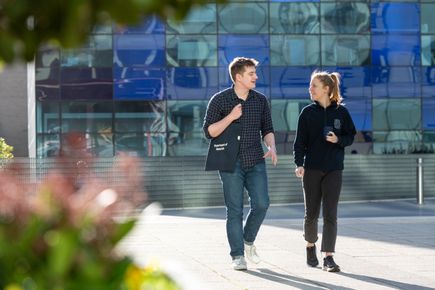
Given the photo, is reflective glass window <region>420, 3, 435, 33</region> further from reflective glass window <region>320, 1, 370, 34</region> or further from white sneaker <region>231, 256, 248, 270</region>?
white sneaker <region>231, 256, 248, 270</region>

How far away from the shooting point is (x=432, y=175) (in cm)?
2320

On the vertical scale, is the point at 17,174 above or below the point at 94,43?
below

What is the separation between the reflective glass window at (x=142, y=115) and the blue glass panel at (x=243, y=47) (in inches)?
100

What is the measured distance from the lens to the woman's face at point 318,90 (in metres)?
8.82

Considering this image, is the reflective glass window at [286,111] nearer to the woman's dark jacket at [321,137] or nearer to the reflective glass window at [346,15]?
the reflective glass window at [346,15]

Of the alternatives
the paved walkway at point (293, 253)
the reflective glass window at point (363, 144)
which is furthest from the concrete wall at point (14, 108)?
the paved walkway at point (293, 253)

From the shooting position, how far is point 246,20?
3133 cm

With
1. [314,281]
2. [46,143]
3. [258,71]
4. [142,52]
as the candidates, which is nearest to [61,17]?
[314,281]

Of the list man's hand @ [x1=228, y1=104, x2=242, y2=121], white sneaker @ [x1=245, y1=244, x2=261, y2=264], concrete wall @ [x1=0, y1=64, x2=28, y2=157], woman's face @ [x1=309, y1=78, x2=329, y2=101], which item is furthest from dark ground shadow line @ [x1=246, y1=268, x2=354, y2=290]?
concrete wall @ [x1=0, y1=64, x2=28, y2=157]

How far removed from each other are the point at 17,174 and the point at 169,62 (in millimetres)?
28846

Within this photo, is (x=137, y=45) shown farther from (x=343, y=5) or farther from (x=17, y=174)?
(x=17, y=174)

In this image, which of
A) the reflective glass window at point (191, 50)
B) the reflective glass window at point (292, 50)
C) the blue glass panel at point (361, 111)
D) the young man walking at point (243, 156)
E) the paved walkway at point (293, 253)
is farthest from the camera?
the blue glass panel at point (361, 111)

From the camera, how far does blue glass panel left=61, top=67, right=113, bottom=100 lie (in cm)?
3081

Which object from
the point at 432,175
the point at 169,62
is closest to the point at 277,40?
the point at 169,62
